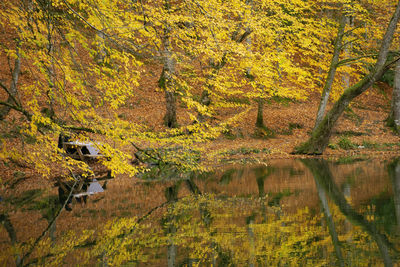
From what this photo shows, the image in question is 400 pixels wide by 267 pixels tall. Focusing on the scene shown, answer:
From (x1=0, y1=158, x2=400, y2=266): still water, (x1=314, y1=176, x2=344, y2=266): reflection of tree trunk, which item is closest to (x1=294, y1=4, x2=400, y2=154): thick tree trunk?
(x1=0, y1=158, x2=400, y2=266): still water

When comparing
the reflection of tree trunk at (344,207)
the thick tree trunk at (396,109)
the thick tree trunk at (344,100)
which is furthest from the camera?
the thick tree trunk at (396,109)

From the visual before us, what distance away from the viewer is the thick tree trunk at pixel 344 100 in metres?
13.0

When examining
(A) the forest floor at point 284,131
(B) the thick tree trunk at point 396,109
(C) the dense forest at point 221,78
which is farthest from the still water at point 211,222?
(B) the thick tree trunk at point 396,109

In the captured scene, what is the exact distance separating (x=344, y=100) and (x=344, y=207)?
8.69 meters

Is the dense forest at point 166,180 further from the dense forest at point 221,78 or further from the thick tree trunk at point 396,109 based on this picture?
the thick tree trunk at point 396,109

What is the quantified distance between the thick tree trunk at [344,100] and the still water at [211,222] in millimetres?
4319

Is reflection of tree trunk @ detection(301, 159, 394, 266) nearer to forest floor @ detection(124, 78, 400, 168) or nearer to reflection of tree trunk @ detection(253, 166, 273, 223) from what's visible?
reflection of tree trunk @ detection(253, 166, 273, 223)

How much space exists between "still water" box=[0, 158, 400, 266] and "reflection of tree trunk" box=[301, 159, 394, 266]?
0.5 inches

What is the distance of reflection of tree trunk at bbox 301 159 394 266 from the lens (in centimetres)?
411

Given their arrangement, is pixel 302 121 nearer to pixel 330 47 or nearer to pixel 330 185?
pixel 330 47

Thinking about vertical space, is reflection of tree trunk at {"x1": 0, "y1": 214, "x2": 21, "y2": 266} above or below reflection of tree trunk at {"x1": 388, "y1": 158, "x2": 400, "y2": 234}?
below

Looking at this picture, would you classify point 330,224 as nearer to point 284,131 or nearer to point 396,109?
point 284,131

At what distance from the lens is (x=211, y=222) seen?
5.73 m

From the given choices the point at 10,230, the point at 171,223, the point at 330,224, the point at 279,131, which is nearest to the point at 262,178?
the point at 171,223
